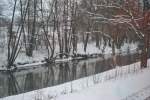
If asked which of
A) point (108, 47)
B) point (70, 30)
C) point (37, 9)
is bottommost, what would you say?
point (108, 47)

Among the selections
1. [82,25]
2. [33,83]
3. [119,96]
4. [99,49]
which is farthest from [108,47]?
[119,96]

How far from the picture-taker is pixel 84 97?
11.0m

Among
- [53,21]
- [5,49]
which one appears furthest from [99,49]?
[5,49]

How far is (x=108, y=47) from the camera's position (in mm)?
61500

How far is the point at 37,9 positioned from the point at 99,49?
49.3 ft

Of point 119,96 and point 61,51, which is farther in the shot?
point 61,51

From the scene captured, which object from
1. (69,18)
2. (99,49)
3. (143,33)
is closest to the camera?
(143,33)

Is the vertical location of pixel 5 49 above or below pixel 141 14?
below

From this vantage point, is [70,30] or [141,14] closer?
[141,14]

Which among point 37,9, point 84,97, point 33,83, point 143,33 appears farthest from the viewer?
point 37,9

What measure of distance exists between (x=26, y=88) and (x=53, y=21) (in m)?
28.1

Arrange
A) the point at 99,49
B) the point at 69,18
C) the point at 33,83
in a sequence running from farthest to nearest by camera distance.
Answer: the point at 99,49
the point at 69,18
the point at 33,83

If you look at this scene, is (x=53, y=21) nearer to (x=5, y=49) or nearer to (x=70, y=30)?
(x=70, y=30)

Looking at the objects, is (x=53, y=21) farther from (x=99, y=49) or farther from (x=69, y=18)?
(x=99, y=49)
